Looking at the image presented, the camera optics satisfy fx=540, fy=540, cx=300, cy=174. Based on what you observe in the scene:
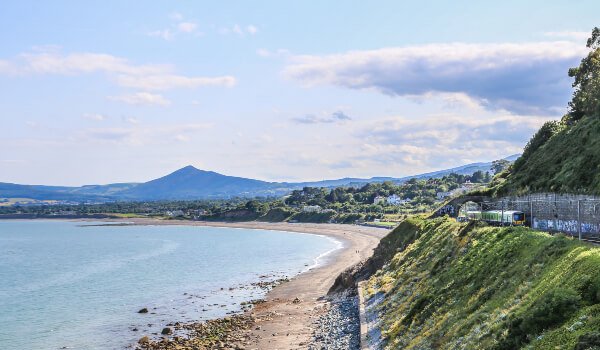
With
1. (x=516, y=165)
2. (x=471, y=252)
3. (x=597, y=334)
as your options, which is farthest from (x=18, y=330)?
(x=516, y=165)

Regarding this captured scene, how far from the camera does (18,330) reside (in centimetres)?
5503

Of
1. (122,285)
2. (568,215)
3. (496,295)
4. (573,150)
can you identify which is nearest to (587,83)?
(573,150)

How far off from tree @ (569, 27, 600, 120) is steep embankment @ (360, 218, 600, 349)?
33.0m

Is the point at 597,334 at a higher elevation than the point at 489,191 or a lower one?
lower

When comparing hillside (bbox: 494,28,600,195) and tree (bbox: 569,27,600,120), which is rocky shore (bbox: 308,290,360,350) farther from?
tree (bbox: 569,27,600,120)

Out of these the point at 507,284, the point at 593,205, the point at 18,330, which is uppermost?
the point at 593,205

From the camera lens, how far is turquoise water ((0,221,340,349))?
175 ft

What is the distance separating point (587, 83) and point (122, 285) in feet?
238

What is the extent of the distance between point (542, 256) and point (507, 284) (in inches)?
76.9

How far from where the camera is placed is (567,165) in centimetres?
5444

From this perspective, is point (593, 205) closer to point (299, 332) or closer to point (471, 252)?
point (471, 252)

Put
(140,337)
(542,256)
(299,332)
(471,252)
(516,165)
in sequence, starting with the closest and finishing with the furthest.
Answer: (542,256) < (471,252) < (299,332) < (140,337) < (516,165)

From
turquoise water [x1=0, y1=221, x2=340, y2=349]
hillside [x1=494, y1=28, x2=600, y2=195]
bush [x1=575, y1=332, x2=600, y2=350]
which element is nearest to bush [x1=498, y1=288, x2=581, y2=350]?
bush [x1=575, y1=332, x2=600, y2=350]

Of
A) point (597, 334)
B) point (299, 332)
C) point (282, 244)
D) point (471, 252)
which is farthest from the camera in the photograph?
point (282, 244)
